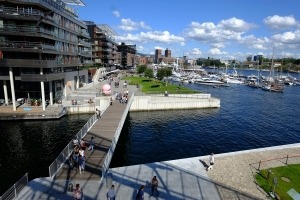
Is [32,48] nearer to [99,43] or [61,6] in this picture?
[61,6]

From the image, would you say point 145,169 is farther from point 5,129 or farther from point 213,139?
point 5,129

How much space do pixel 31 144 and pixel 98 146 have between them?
13822 millimetres

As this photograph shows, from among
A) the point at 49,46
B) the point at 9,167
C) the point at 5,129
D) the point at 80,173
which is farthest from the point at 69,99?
the point at 80,173

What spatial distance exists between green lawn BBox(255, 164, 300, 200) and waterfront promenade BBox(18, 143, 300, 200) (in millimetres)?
831

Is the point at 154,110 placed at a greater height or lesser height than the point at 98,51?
lesser

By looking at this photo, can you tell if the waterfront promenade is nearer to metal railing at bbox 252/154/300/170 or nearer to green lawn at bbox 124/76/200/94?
metal railing at bbox 252/154/300/170

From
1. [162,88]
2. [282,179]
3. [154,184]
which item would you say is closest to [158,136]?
[282,179]

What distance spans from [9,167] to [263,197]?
26.5 meters

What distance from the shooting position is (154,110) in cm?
6159

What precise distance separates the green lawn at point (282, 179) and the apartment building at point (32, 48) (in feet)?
137

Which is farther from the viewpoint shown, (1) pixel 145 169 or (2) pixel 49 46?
(2) pixel 49 46

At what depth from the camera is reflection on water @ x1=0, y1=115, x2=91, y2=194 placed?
28.3 m

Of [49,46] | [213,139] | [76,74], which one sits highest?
[49,46]

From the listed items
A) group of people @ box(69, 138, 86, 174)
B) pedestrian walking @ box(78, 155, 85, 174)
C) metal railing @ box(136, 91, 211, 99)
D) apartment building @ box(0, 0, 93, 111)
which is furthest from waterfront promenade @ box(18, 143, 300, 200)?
metal railing @ box(136, 91, 211, 99)
